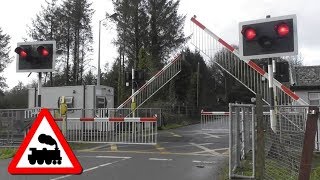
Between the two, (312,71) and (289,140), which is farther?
(312,71)

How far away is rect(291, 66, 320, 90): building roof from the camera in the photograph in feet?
86.7

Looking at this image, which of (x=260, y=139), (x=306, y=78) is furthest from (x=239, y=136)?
(x=306, y=78)

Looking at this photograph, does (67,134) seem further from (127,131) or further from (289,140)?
(289,140)

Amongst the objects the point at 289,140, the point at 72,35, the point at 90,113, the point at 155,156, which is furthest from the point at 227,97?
the point at 289,140

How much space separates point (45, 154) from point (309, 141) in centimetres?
373

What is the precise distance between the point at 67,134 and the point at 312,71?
16.5 metres

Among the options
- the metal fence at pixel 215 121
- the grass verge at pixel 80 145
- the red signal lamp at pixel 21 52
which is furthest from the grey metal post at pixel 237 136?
the metal fence at pixel 215 121

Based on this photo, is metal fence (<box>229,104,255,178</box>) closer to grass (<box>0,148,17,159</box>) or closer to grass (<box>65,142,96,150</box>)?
grass (<box>0,148,17,159</box>)

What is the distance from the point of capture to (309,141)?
6.84m

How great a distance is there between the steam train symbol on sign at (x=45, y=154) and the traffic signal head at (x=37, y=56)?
7.12m

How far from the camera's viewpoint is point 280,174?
357 inches

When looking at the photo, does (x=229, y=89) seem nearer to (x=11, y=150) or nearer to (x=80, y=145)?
(x=80, y=145)

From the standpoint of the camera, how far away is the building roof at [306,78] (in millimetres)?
26438

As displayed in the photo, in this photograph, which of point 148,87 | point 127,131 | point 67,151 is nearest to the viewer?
point 67,151
